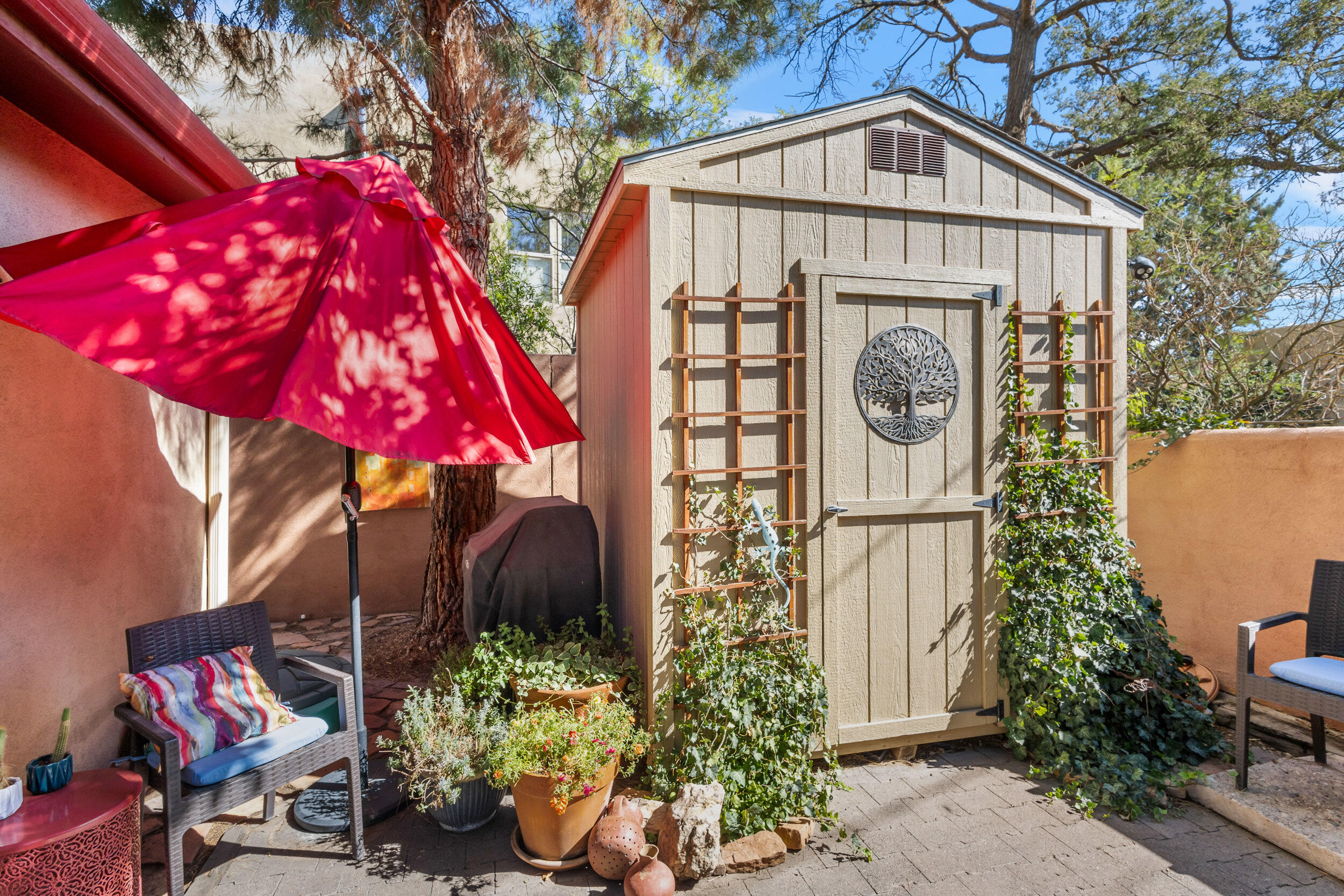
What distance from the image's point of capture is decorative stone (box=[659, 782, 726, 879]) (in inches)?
96.7

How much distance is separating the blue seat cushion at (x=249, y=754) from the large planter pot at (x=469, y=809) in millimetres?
611

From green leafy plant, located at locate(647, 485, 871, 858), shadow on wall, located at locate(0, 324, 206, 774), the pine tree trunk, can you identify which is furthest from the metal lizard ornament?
shadow on wall, located at locate(0, 324, 206, 774)

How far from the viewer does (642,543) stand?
127 inches

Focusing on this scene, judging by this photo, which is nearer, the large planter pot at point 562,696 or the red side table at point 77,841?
the red side table at point 77,841

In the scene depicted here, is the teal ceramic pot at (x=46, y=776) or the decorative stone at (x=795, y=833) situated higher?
the teal ceramic pot at (x=46, y=776)

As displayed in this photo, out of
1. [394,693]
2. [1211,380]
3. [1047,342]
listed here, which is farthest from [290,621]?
[1211,380]

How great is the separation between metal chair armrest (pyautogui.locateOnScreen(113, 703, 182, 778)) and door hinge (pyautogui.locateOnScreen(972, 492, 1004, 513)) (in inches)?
139

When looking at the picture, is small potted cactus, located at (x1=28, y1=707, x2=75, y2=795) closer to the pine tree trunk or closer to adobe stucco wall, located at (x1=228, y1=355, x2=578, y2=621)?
the pine tree trunk

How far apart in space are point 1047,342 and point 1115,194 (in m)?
0.91

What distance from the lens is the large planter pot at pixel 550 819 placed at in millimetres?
2570

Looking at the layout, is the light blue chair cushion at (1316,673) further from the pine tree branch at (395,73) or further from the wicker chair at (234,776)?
the pine tree branch at (395,73)

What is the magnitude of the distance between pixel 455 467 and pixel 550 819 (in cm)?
304

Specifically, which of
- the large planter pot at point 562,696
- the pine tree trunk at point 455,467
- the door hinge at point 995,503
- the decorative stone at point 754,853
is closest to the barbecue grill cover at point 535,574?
the large planter pot at point 562,696

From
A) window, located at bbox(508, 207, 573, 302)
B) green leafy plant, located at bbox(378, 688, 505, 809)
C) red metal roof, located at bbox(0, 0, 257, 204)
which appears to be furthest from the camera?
window, located at bbox(508, 207, 573, 302)
